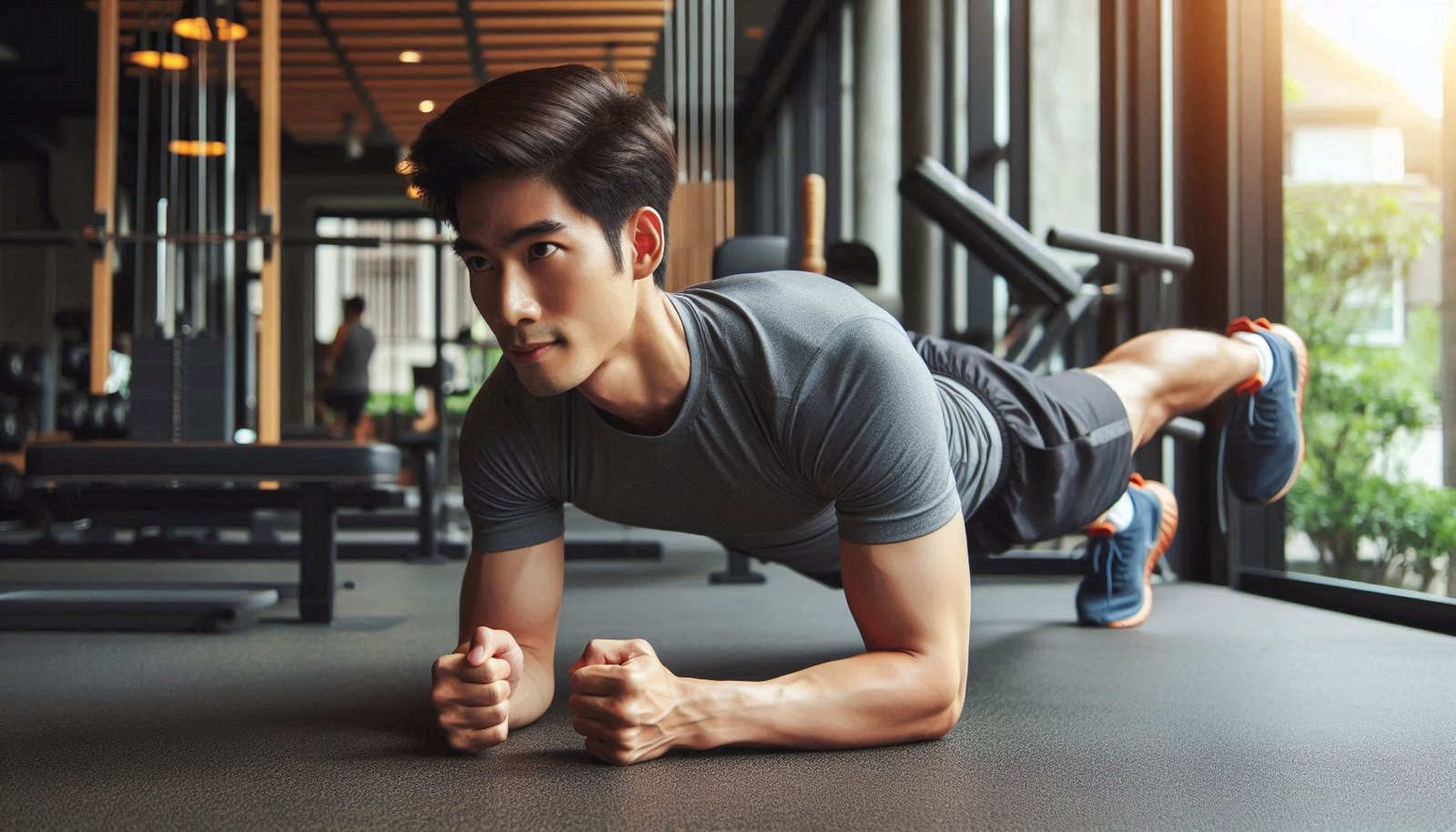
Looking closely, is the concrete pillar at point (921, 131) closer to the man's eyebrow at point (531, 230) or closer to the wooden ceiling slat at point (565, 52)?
the wooden ceiling slat at point (565, 52)

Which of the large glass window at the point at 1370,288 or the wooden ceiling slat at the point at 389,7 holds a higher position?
the wooden ceiling slat at the point at 389,7

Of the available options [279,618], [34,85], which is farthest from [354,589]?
[34,85]

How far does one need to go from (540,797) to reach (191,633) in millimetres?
1479

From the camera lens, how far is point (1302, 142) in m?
2.98

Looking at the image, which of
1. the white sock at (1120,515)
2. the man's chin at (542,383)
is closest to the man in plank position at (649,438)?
the man's chin at (542,383)

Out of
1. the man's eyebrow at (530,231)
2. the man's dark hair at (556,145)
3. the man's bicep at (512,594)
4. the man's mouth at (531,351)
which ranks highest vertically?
the man's dark hair at (556,145)

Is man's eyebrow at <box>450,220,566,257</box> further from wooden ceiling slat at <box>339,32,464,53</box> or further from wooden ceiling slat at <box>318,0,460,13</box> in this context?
wooden ceiling slat at <box>339,32,464,53</box>

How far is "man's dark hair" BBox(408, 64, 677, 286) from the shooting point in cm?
116

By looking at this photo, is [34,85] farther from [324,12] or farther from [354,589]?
[354,589]

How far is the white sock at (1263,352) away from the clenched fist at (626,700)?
4.38ft

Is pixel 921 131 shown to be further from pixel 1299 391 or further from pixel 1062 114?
pixel 1299 391

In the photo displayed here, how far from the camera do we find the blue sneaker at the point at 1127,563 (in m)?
2.25

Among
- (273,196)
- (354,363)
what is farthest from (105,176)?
(354,363)

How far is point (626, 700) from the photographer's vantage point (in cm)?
113
